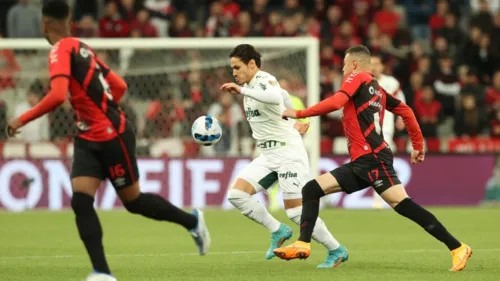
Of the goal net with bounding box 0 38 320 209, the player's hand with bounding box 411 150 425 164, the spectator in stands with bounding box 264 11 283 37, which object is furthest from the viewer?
the spectator in stands with bounding box 264 11 283 37

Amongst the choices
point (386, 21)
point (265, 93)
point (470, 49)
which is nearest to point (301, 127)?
point (265, 93)

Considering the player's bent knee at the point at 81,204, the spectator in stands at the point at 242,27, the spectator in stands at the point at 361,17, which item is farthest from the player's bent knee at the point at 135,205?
the spectator in stands at the point at 361,17

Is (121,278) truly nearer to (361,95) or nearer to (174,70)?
(361,95)

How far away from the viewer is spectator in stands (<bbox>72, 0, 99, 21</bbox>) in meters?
20.9

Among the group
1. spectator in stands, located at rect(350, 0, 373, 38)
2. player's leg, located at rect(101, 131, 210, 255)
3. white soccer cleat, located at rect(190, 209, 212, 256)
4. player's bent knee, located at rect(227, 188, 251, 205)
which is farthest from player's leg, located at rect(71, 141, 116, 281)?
spectator in stands, located at rect(350, 0, 373, 38)

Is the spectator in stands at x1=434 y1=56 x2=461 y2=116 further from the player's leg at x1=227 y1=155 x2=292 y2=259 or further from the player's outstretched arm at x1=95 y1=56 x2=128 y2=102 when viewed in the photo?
the player's outstretched arm at x1=95 y1=56 x2=128 y2=102

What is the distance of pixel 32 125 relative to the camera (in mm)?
17047

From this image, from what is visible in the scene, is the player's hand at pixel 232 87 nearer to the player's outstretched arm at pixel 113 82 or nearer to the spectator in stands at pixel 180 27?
the player's outstretched arm at pixel 113 82

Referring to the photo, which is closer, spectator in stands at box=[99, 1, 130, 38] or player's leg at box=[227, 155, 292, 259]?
player's leg at box=[227, 155, 292, 259]

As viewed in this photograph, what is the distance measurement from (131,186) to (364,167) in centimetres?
206

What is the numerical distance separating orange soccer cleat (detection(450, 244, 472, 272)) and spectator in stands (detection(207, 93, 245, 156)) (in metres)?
8.91

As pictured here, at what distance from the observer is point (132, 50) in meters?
17.9

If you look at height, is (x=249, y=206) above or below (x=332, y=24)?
below

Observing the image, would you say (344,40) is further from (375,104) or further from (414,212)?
(414,212)
